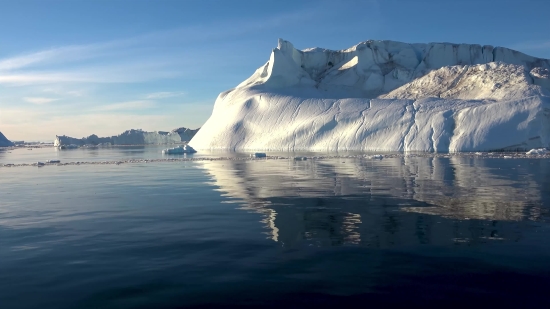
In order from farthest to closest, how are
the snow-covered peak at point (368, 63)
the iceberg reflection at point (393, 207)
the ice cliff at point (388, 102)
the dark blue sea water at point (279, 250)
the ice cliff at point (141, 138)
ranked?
the ice cliff at point (141, 138) → the snow-covered peak at point (368, 63) → the ice cliff at point (388, 102) → the iceberg reflection at point (393, 207) → the dark blue sea water at point (279, 250)

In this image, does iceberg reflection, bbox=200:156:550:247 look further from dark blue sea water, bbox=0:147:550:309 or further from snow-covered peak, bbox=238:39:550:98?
snow-covered peak, bbox=238:39:550:98

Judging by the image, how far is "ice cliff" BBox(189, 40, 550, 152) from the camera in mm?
44469

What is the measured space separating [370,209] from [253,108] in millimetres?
53084

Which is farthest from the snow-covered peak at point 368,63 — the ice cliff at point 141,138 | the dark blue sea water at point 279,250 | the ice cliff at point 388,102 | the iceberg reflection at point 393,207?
the dark blue sea water at point 279,250

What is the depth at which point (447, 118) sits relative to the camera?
152ft

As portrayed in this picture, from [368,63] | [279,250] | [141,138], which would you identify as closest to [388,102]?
[368,63]

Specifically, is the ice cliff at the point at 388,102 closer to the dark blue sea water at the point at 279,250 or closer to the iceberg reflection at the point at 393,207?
the iceberg reflection at the point at 393,207

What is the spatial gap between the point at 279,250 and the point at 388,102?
162ft

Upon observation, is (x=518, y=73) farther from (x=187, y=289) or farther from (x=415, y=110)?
(x=187, y=289)

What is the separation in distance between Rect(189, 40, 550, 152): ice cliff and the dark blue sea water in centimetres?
3366

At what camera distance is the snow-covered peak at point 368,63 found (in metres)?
70.9

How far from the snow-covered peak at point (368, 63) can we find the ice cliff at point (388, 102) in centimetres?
17

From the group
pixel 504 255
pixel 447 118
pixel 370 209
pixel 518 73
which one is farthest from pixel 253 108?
pixel 504 255

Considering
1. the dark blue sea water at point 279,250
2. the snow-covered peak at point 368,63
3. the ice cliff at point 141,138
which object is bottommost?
the dark blue sea water at point 279,250
